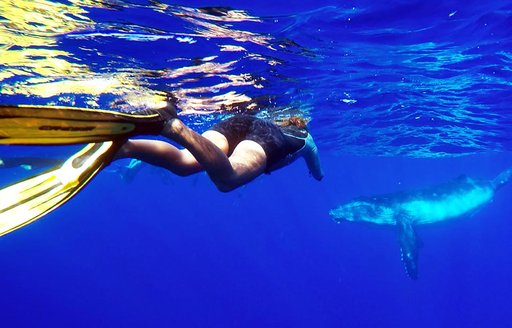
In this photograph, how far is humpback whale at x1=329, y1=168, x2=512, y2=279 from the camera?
2267 cm

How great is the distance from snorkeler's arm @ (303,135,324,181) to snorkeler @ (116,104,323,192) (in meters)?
0.02

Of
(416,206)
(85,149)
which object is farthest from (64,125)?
(416,206)

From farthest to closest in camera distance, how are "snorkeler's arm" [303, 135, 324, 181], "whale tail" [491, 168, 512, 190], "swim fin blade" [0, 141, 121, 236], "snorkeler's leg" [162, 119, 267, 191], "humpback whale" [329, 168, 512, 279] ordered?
"whale tail" [491, 168, 512, 190]
"humpback whale" [329, 168, 512, 279]
"snorkeler's arm" [303, 135, 324, 181]
"snorkeler's leg" [162, 119, 267, 191]
"swim fin blade" [0, 141, 121, 236]

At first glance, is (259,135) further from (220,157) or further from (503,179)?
(503,179)

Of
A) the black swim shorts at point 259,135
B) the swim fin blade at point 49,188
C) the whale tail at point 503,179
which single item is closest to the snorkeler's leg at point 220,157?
the black swim shorts at point 259,135

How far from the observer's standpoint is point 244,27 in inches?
386

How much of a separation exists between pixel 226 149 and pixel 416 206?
59.6ft

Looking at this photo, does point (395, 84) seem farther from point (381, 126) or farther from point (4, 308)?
point (4, 308)

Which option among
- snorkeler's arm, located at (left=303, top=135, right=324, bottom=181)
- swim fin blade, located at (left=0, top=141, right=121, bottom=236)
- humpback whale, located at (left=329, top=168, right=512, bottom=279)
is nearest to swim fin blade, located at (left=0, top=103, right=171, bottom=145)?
swim fin blade, located at (left=0, top=141, right=121, bottom=236)

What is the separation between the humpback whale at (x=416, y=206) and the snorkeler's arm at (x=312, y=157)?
12.4 metres

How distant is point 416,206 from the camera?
2302 cm

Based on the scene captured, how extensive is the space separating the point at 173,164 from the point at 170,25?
4.87 m

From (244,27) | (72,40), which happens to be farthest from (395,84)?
(72,40)

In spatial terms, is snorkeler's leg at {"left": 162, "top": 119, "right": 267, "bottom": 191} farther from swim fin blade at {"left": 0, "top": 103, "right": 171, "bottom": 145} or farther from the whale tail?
the whale tail
